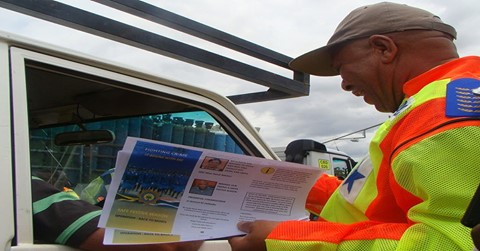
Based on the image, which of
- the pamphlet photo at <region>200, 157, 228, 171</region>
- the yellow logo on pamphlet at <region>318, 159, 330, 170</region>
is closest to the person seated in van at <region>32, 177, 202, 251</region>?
the pamphlet photo at <region>200, 157, 228, 171</region>

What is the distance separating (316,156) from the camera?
267 inches

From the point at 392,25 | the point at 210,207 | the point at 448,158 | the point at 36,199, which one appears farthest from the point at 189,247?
the point at 392,25

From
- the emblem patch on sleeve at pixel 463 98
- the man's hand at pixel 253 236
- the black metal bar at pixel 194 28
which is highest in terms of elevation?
the black metal bar at pixel 194 28

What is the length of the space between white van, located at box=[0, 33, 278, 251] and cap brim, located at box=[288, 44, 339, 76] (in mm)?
336

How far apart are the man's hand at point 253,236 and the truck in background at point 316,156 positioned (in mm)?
3293

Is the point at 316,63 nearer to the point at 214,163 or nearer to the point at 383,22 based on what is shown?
the point at 383,22

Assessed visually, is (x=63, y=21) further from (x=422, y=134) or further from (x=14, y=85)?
(x=422, y=134)

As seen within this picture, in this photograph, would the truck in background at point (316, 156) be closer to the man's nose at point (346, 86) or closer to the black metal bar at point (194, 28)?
the black metal bar at point (194, 28)

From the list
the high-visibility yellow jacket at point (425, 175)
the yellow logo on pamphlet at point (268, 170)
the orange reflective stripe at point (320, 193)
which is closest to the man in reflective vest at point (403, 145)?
the high-visibility yellow jacket at point (425, 175)

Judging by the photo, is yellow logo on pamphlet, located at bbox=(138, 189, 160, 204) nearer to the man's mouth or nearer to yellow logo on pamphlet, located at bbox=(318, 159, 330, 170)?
the man's mouth

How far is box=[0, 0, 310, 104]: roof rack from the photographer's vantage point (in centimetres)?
143

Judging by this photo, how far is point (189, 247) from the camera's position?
4.99 ft

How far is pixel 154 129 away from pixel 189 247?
67 centimetres

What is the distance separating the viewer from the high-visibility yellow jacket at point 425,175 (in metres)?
1.01
